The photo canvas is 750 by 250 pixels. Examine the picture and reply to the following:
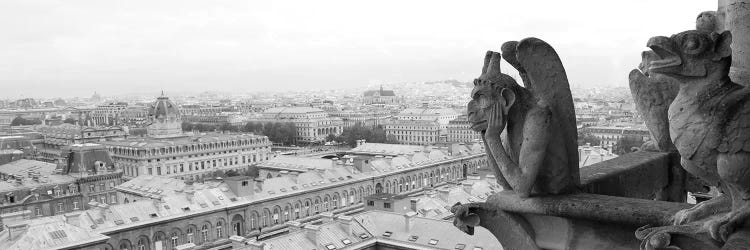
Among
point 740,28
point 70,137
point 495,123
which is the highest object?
point 740,28

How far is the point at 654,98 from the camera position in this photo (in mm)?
4867

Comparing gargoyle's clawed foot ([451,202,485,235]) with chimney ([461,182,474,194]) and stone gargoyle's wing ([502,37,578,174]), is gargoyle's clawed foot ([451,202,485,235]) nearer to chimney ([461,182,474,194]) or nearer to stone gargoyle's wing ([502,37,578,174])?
stone gargoyle's wing ([502,37,578,174])

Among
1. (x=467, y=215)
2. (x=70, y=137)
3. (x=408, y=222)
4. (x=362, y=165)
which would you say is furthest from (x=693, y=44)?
(x=70, y=137)

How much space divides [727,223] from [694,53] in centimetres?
86

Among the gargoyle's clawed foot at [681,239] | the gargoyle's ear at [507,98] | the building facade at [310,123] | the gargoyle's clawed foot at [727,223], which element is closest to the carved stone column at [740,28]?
the gargoyle's ear at [507,98]

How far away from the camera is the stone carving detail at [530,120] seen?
4.39m

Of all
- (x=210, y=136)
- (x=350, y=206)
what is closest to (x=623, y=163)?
(x=350, y=206)

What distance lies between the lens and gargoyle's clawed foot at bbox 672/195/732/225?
3.51 metres

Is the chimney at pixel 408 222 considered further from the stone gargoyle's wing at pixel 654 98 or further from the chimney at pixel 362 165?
the chimney at pixel 362 165

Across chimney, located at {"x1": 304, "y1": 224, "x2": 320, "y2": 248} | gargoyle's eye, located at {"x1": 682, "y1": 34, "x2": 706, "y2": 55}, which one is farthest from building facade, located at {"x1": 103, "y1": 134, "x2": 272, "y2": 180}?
gargoyle's eye, located at {"x1": 682, "y1": 34, "x2": 706, "y2": 55}

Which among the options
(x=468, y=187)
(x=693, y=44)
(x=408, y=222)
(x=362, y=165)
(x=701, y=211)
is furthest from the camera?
(x=362, y=165)

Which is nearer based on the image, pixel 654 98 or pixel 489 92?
pixel 489 92

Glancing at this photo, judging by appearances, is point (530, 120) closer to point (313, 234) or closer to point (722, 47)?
point (722, 47)

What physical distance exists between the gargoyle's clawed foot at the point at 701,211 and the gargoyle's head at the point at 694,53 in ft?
2.34
